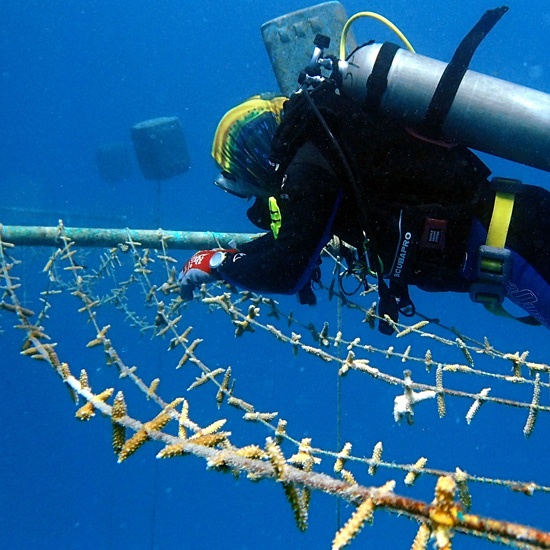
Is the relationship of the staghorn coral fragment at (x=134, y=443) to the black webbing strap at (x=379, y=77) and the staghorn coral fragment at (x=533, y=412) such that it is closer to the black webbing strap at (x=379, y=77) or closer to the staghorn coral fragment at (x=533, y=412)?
the staghorn coral fragment at (x=533, y=412)

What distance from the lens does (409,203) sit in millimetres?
2533

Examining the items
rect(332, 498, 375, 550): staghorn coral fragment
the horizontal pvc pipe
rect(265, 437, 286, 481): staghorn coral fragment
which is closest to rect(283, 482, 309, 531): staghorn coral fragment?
rect(265, 437, 286, 481): staghorn coral fragment

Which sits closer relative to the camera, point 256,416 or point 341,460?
point 341,460

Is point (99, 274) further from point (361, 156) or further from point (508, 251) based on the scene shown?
point (508, 251)

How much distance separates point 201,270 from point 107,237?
1.24m

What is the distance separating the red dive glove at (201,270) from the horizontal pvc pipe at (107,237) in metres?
0.78

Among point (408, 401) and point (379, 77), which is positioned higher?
point (379, 77)

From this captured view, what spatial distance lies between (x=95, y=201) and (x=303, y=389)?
1262 inches

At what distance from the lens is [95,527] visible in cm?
2230

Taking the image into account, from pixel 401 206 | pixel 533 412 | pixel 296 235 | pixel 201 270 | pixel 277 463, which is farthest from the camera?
pixel 201 270

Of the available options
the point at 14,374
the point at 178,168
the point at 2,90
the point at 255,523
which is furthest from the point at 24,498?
the point at 2,90

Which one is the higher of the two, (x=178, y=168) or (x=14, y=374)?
(x=178, y=168)

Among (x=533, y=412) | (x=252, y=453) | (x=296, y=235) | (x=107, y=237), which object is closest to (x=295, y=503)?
(x=252, y=453)

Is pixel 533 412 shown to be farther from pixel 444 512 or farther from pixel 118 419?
pixel 118 419
